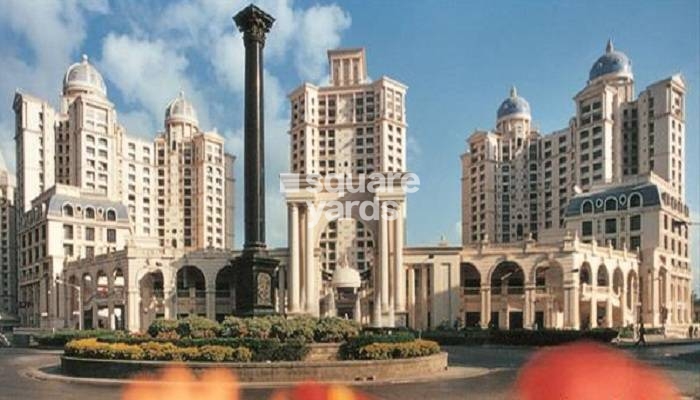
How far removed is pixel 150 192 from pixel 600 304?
88.4 meters

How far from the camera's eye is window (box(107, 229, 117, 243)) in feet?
283

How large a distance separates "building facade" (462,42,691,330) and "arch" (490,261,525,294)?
446 cm

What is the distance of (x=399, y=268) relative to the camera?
59094 mm

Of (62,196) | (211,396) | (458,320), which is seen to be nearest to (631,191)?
(458,320)

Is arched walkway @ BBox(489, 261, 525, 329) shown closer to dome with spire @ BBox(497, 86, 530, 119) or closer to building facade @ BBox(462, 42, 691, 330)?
building facade @ BBox(462, 42, 691, 330)

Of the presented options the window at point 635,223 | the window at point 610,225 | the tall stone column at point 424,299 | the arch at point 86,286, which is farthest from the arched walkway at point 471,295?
the arch at point 86,286

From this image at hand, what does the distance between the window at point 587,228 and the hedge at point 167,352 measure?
69.0 meters

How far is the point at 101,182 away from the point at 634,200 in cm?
8672

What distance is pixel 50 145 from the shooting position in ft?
338

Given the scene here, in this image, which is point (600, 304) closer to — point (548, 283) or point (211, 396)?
point (548, 283)

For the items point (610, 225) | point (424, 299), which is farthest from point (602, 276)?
point (424, 299)

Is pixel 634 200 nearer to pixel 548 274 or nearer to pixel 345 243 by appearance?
pixel 548 274

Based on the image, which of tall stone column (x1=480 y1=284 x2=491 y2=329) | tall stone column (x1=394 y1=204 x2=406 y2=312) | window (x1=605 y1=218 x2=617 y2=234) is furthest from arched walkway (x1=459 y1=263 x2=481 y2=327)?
window (x1=605 y1=218 x2=617 y2=234)

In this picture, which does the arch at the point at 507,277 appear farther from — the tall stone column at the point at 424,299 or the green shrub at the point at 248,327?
the green shrub at the point at 248,327
